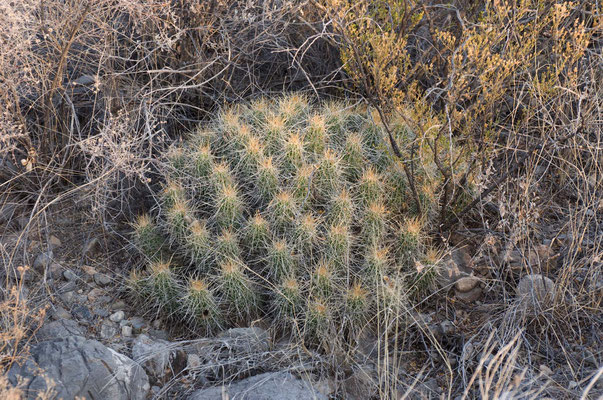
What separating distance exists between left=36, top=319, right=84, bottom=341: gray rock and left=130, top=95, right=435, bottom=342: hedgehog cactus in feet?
1.29

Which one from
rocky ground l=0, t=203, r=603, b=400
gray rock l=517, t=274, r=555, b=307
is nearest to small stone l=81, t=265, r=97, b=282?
rocky ground l=0, t=203, r=603, b=400

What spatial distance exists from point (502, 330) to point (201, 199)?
5.93 feet

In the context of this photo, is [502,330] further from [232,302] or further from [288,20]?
[288,20]

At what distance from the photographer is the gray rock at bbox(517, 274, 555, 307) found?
3320mm

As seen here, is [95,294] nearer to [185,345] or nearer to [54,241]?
[54,241]

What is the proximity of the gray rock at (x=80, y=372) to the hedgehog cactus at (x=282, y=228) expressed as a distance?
47 cm

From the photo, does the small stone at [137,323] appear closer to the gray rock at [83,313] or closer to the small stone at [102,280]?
the gray rock at [83,313]

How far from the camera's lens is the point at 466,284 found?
3562 millimetres

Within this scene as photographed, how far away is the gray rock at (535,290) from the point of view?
332 cm

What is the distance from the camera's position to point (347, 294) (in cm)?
325

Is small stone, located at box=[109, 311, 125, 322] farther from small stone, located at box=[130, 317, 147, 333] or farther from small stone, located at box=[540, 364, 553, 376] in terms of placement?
small stone, located at box=[540, 364, 553, 376]

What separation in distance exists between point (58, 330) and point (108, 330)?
282 mm

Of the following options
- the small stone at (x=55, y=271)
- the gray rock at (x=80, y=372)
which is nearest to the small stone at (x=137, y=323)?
the gray rock at (x=80, y=372)

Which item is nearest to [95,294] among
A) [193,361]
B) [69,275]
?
[69,275]
